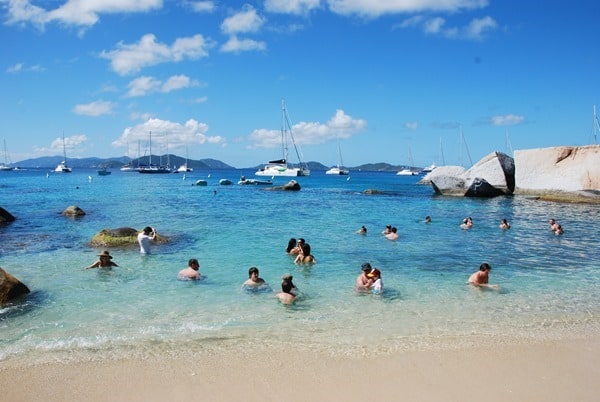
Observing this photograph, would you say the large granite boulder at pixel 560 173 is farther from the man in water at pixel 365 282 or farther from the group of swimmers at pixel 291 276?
the man in water at pixel 365 282

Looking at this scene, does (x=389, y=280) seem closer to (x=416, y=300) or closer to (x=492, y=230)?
(x=416, y=300)

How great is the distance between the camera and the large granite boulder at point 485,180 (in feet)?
155

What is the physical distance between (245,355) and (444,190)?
46.5 meters

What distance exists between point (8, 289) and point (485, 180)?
4586 cm

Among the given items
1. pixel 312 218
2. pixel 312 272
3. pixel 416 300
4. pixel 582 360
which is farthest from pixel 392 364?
pixel 312 218

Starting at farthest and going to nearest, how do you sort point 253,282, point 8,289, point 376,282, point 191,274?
point 191,274, point 253,282, point 376,282, point 8,289

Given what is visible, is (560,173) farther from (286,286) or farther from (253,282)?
(286,286)

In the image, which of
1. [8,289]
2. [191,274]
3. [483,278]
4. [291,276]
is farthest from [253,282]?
[483,278]

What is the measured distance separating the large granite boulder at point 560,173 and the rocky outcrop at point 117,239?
37.5m

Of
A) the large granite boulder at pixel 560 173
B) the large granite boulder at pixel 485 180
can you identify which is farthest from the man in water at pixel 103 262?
the large granite boulder at pixel 485 180

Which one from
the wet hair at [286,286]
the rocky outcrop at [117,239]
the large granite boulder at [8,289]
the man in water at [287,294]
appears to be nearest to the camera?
the large granite boulder at [8,289]

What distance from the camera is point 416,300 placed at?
1161cm

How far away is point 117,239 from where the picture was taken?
19.5 m

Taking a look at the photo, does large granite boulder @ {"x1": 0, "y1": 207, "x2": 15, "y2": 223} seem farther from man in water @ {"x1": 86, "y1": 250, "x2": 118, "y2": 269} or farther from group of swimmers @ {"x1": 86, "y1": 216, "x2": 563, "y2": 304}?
man in water @ {"x1": 86, "y1": 250, "x2": 118, "y2": 269}
